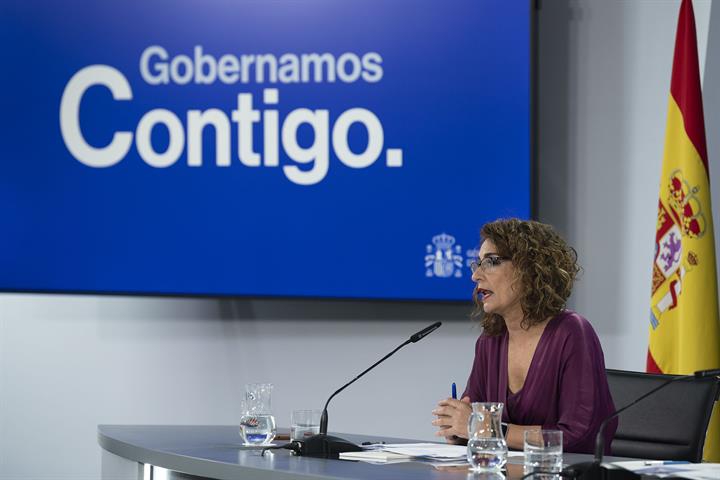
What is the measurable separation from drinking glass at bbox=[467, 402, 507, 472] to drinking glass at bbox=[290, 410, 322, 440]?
577 mm

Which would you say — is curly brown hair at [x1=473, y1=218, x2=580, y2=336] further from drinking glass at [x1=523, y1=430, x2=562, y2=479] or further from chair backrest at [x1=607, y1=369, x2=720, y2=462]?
drinking glass at [x1=523, y1=430, x2=562, y2=479]

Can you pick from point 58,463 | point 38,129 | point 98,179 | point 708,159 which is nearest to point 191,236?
point 98,179

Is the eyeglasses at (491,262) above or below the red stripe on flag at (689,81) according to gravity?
below

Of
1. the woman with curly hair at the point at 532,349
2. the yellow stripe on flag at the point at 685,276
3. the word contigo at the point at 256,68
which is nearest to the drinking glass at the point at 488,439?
the woman with curly hair at the point at 532,349

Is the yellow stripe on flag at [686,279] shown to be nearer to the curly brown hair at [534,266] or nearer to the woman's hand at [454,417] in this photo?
the curly brown hair at [534,266]

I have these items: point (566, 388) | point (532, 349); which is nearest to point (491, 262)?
point (532, 349)

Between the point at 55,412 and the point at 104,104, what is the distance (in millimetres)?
1387

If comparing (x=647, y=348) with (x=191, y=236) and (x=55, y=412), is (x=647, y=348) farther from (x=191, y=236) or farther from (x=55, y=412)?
(x=55, y=412)

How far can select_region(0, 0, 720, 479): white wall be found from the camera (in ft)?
13.5

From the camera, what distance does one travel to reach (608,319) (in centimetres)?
414

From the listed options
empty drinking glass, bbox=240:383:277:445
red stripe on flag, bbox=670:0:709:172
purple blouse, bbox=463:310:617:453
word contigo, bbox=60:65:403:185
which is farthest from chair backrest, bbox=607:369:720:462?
word contigo, bbox=60:65:403:185

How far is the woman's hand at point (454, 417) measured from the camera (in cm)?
275

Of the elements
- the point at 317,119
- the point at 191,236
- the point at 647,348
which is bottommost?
the point at 647,348

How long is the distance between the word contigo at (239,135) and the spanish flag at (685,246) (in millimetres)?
1043
